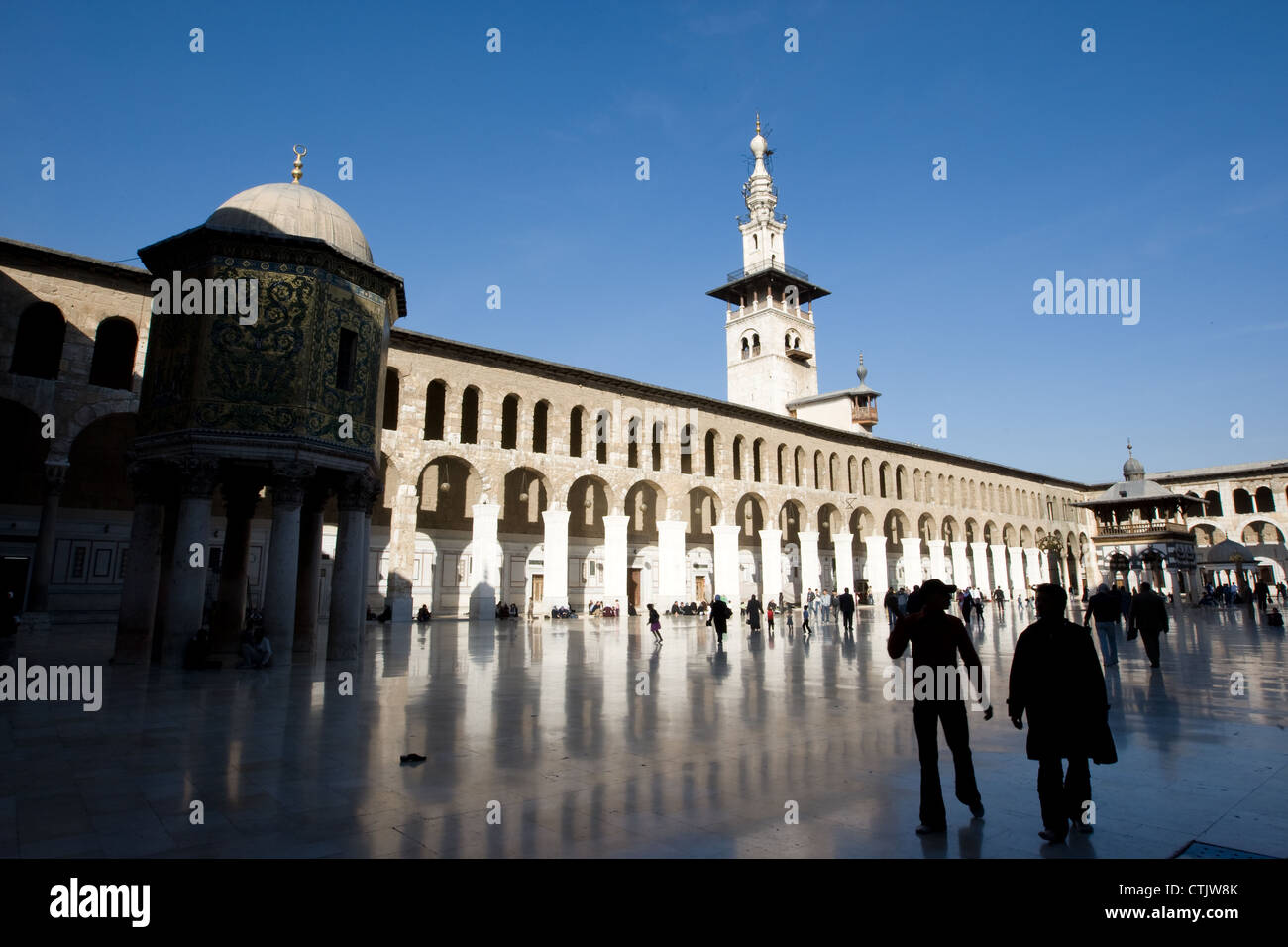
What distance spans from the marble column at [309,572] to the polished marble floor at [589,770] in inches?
146

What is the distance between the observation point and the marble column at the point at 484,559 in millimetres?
25562

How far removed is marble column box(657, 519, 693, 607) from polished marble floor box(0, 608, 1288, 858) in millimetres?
20148

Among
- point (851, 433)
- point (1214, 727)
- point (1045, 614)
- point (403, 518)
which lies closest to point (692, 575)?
point (851, 433)

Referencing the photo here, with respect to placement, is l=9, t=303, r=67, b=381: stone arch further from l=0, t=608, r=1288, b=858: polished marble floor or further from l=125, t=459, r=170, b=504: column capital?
l=0, t=608, r=1288, b=858: polished marble floor

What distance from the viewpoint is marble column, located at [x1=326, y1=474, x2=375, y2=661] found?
13.2 meters

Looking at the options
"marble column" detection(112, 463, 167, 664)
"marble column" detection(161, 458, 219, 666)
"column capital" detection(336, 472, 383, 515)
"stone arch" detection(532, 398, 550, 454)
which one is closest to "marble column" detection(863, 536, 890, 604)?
"stone arch" detection(532, 398, 550, 454)

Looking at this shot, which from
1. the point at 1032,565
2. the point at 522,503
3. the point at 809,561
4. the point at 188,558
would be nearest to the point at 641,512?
the point at 522,503

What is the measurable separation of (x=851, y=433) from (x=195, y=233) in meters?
33.7

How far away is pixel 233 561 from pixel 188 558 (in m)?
2.74

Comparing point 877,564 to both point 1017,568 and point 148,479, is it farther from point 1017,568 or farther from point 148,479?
point 148,479

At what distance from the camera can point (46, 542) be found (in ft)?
64.3

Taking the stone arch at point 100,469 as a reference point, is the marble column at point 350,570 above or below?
below

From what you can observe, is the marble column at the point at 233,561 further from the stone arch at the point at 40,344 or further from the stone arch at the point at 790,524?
the stone arch at the point at 790,524

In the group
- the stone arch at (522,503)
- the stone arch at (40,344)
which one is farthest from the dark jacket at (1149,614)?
the stone arch at (40,344)
